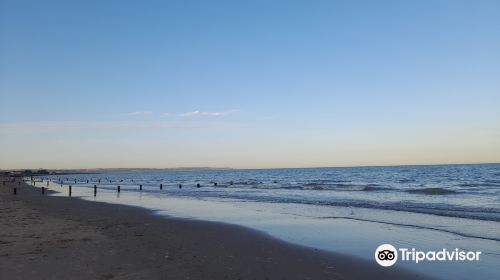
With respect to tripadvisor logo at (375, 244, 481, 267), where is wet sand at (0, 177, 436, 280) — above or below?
A: above

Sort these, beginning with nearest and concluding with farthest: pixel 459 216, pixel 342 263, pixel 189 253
Result: pixel 342 263 → pixel 189 253 → pixel 459 216

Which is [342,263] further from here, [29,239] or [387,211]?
[387,211]

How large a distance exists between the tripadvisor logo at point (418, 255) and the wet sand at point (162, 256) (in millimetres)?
495

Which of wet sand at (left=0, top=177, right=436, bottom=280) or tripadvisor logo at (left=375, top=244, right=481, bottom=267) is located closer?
wet sand at (left=0, top=177, right=436, bottom=280)

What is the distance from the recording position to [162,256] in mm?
11219

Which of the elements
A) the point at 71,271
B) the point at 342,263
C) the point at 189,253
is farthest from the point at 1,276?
the point at 342,263

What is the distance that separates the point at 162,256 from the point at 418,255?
7.05 meters

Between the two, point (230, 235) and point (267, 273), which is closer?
point (267, 273)

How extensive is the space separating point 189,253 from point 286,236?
4783 mm

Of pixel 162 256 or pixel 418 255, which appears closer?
pixel 162 256

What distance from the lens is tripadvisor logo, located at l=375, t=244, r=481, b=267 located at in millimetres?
11227

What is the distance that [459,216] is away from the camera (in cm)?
2109

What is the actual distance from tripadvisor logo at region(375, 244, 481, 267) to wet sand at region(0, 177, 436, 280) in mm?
495

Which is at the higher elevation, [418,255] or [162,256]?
[162,256]
